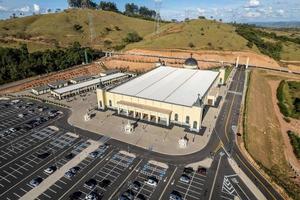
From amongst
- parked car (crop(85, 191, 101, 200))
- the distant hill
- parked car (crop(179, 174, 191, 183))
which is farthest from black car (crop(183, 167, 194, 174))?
the distant hill

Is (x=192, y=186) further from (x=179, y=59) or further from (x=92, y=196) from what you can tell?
(x=179, y=59)

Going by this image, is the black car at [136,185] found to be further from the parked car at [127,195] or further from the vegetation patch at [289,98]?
the vegetation patch at [289,98]

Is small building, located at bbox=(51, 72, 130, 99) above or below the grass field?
above

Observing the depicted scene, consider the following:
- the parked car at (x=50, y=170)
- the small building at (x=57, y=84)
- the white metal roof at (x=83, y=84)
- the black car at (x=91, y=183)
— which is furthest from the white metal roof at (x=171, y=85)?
the small building at (x=57, y=84)

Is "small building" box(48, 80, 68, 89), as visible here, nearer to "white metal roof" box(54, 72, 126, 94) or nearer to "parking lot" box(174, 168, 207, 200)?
"white metal roof" box(54, 72, 126, 94)

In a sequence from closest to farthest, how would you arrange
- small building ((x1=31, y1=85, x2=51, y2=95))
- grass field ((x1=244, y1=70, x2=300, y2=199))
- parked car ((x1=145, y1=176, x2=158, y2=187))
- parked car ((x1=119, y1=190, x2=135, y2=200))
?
parked car ((x1=119, y1=190, x2=135, y2=200)) < parked car ((x1=145, y1=176, x2=158, y2=187)) < grass field ((x1=244, y1=70, x2=300, y2=199)) < small building ((x1=31, y1=85, x2=51, y2=95))

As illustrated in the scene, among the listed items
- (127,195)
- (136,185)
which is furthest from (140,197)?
(136,185)

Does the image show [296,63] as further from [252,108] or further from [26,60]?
[26,60]
